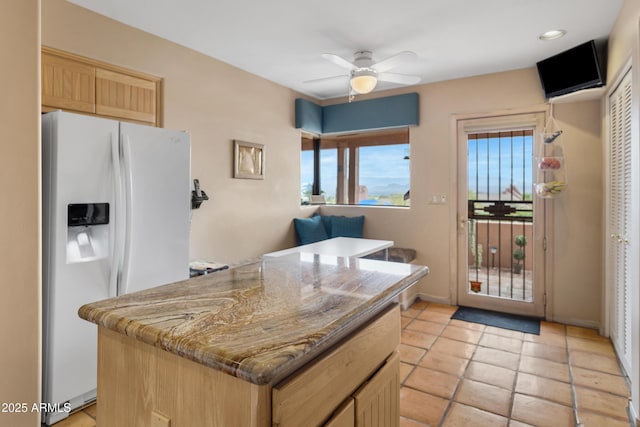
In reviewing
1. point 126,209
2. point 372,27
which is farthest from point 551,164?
point 126,209

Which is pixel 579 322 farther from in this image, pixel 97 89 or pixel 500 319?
pixel 97 89

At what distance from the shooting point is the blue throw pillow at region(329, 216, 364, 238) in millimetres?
4504

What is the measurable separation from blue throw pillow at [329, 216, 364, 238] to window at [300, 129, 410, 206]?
39 centimetres

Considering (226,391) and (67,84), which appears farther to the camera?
(67,84)

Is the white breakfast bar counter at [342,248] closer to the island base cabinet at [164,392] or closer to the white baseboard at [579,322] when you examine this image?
the island base cabinet at [164,392]

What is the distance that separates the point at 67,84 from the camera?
2.45m

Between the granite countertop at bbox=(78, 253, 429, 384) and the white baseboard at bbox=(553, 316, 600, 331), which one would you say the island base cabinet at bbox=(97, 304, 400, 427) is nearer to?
the granite countertop at bbox=(78, 253, 429, 384)

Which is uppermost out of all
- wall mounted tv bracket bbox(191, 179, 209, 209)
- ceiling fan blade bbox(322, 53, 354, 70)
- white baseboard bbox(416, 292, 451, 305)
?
ceiling fan blade bbox(322, 53, 354, 70)

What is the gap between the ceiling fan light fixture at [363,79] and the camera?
2.92 m

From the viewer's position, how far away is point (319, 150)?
513 cm

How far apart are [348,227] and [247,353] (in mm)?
3853

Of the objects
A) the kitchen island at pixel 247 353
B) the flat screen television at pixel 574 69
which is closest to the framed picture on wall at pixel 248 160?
the kitchen island at pixel 247 353

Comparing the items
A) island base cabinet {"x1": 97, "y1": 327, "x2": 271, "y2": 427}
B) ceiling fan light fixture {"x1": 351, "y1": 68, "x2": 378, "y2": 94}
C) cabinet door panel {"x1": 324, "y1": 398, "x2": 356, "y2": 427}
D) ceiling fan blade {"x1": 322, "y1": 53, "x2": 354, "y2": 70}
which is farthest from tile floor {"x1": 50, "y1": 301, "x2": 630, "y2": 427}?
ceiling fan blade {"x1": 322, "y1": 53, "x2": 354, "y2": 70}

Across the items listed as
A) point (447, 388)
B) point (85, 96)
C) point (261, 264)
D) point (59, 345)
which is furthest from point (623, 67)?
point (59, 345)
